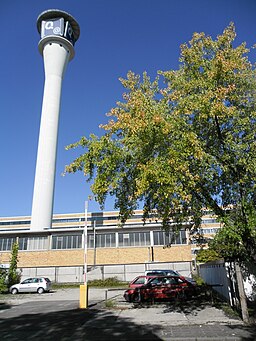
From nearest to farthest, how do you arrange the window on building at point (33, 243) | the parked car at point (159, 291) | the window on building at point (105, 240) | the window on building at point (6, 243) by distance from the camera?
the parked car at point (159, 291) < the window on building at point (105, 240) < the window on building at point (33, 243) < the window on building at point (6, 243)

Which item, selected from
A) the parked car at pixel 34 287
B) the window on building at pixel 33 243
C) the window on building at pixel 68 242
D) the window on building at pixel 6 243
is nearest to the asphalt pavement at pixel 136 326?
the parked car at pixel 34 287

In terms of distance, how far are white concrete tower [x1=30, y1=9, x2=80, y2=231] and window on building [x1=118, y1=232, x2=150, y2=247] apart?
13.3 meters

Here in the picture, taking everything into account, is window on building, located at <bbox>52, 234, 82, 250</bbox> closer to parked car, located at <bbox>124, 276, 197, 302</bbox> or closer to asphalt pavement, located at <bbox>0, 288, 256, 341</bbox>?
parked car, located at <bbox>124, 276, 197, 302</bbox>

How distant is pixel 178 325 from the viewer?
9.22 metres

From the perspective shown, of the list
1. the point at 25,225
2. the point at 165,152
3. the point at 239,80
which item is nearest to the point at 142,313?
the point at 165,152

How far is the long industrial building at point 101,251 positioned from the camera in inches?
1484

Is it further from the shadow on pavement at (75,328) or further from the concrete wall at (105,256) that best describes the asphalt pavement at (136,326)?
the concrete wall at (105,256)

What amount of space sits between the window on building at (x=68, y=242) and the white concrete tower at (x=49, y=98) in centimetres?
556

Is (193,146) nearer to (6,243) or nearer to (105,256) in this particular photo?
(105,256)

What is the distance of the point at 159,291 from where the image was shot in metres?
15.9

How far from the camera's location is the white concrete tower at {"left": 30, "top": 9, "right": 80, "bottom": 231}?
4741cm

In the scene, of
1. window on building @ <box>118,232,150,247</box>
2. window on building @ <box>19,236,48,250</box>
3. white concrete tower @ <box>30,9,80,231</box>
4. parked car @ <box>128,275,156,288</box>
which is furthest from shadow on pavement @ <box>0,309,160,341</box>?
white concrete tower @ <box>30,9,80,231</box>

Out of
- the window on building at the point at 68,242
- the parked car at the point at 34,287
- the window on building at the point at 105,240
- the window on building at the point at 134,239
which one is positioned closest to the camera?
the parked car at the point at 34,287

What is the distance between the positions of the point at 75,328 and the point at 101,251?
99.0 ft
